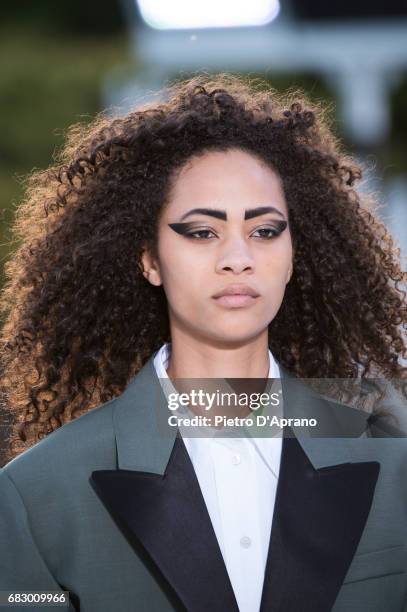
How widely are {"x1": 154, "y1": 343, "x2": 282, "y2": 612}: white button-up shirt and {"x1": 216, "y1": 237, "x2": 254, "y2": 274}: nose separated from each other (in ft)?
0.96

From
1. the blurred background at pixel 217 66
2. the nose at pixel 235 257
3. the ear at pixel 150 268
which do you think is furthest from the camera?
the blurred background at pixel 217 66

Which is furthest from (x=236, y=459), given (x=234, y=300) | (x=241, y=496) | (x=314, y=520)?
(x=234, y=300)

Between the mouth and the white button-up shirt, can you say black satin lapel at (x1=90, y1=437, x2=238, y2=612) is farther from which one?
the mouth

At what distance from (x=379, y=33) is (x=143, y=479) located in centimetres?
572

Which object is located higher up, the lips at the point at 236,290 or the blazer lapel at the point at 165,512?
the lips at the point at 236,290

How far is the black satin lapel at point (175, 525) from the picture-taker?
1.65 meters

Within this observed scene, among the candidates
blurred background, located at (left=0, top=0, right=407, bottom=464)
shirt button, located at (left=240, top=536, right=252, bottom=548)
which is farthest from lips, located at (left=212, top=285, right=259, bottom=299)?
blurred background, located at (left=0, top=0, right=407, bottom=464)

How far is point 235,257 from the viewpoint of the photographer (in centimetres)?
175

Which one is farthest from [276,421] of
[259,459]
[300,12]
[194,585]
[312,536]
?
[300,12]

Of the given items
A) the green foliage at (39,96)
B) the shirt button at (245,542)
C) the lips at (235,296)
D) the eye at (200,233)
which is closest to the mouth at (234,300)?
the lips at (235,296)

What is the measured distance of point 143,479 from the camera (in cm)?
172

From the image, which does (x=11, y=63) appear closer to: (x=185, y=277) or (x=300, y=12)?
(x=300, y=12)

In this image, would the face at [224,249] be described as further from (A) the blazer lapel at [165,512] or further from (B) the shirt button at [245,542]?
(B) the shirt button at [245,542]

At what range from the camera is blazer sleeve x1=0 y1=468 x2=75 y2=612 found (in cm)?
168
